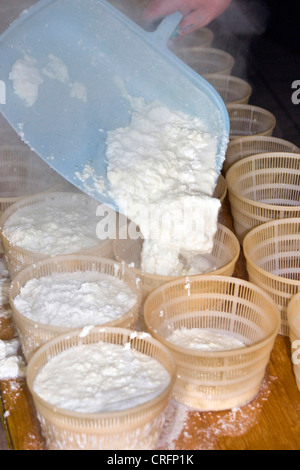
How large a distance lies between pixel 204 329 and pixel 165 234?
335 mm

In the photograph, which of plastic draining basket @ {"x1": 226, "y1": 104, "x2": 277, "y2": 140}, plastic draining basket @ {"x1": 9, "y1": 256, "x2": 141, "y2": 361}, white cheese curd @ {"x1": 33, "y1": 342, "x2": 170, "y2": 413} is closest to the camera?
white cheese curd @ {"x1": 33, "y1": 342, "x2": 170, "y2": 413}

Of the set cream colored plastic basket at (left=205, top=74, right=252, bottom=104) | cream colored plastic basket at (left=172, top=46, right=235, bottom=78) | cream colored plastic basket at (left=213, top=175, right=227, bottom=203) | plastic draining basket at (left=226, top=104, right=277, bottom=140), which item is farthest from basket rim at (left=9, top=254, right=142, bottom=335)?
cream colored plastic basket at (left=172, top=46, right=235, bottom=78)

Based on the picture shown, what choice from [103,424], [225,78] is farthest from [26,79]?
[225,78]

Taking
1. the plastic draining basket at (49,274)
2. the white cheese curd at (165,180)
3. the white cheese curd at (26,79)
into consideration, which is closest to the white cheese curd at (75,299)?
the plastic draining basket at (49,274)

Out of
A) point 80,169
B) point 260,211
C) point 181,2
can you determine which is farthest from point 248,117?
point 80,169

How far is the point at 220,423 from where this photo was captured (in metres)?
1.79

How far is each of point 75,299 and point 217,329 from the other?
1.53 feet

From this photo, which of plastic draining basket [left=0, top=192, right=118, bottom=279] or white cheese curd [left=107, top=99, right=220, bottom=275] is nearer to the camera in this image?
white cheese curd [left=107, top=99, right=220, bottom=275]

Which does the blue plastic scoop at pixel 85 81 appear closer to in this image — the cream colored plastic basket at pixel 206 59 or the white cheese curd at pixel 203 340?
the white cheese curd at pixel 203 340

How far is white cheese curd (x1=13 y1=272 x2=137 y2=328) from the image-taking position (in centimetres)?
189

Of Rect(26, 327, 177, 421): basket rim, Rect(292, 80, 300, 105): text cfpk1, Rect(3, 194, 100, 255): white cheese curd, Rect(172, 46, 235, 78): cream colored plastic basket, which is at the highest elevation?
Rect(172, 46, 235, 78): cream colored plastic basket

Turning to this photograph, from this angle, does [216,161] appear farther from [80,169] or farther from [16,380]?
[16,380]

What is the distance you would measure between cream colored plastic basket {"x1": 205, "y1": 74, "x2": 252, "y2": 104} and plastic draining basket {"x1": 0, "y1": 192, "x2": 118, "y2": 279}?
1.18 metres

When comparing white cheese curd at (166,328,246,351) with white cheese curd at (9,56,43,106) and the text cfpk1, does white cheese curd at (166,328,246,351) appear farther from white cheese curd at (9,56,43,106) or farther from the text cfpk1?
the text cfpk1
